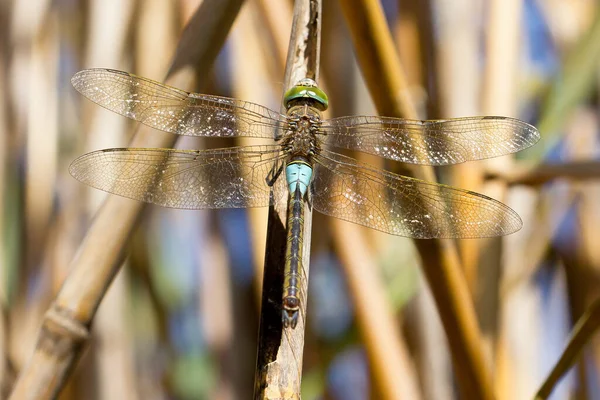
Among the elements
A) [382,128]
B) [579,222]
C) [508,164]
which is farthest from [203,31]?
[579,222]

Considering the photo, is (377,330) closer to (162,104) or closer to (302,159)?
(302,159)

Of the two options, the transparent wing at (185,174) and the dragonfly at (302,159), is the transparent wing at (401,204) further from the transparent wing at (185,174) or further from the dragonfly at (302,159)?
the transparent wing at (185,174)

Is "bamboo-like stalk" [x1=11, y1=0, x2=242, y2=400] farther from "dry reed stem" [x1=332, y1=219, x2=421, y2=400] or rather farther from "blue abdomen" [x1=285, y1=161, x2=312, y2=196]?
"dry reed stem" [x1=332, y1=219, x2=421, y2=400]

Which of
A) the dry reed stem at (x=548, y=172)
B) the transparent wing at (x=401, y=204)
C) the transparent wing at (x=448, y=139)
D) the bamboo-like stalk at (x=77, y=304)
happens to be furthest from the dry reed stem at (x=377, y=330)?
the bamboo-like stalk at (x=77, y=304)

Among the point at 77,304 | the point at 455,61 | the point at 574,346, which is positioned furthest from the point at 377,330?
the point at 455,61

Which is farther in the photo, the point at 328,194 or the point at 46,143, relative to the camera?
the point at 46,143

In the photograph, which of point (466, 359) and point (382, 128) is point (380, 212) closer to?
point (382, 128)

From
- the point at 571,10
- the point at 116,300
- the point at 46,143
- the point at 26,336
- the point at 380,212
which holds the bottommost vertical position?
the point at 26,336
